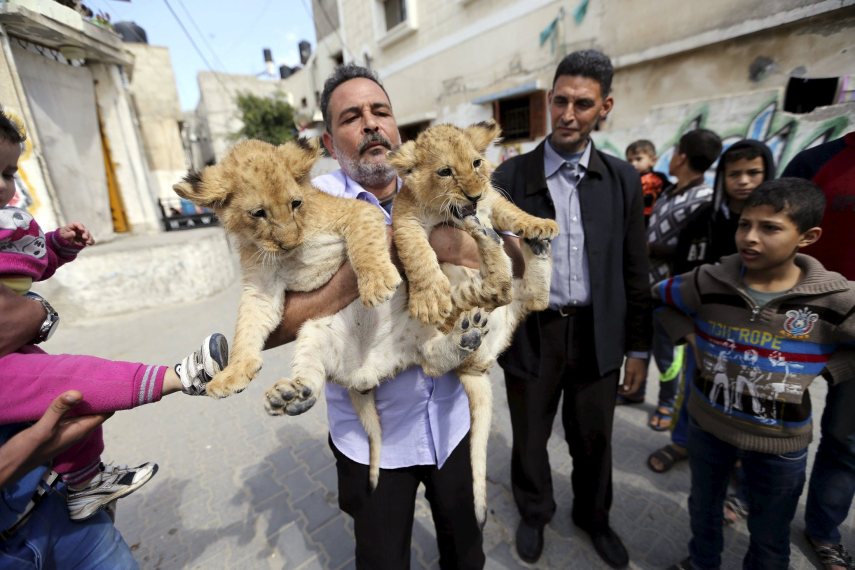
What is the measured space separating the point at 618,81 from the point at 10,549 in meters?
9.94

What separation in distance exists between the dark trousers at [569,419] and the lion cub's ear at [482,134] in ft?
3.76

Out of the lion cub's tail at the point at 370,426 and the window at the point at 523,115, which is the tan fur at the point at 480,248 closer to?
the lion cub's tail at the point at 370,426

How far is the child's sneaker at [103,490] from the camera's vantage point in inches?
69.9

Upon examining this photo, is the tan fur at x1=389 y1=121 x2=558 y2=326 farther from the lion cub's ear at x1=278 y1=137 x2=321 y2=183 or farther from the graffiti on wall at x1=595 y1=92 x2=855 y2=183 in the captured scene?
the graffiti on wall at x1=595 y1=92 x2=855 y2=183

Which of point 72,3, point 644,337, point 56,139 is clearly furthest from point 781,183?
point 72,3

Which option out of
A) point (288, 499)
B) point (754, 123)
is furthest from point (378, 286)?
point (754, 123)

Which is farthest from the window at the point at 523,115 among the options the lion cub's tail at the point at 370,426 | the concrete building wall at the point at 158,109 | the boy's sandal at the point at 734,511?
the concrete building wall at the point at 158,109

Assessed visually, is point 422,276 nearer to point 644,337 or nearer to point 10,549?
point 644,337

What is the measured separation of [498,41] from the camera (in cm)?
1034

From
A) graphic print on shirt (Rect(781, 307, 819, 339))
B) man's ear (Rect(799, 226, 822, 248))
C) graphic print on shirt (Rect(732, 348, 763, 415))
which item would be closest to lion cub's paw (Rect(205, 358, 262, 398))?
graphic print on shirt (Rect(732, 348, 763, 415))

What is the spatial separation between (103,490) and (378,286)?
5.76 feet

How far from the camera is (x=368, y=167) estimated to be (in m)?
2.08

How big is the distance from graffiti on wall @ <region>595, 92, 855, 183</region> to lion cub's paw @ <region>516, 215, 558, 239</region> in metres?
5.99

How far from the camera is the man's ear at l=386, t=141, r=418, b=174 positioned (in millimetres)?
1848
